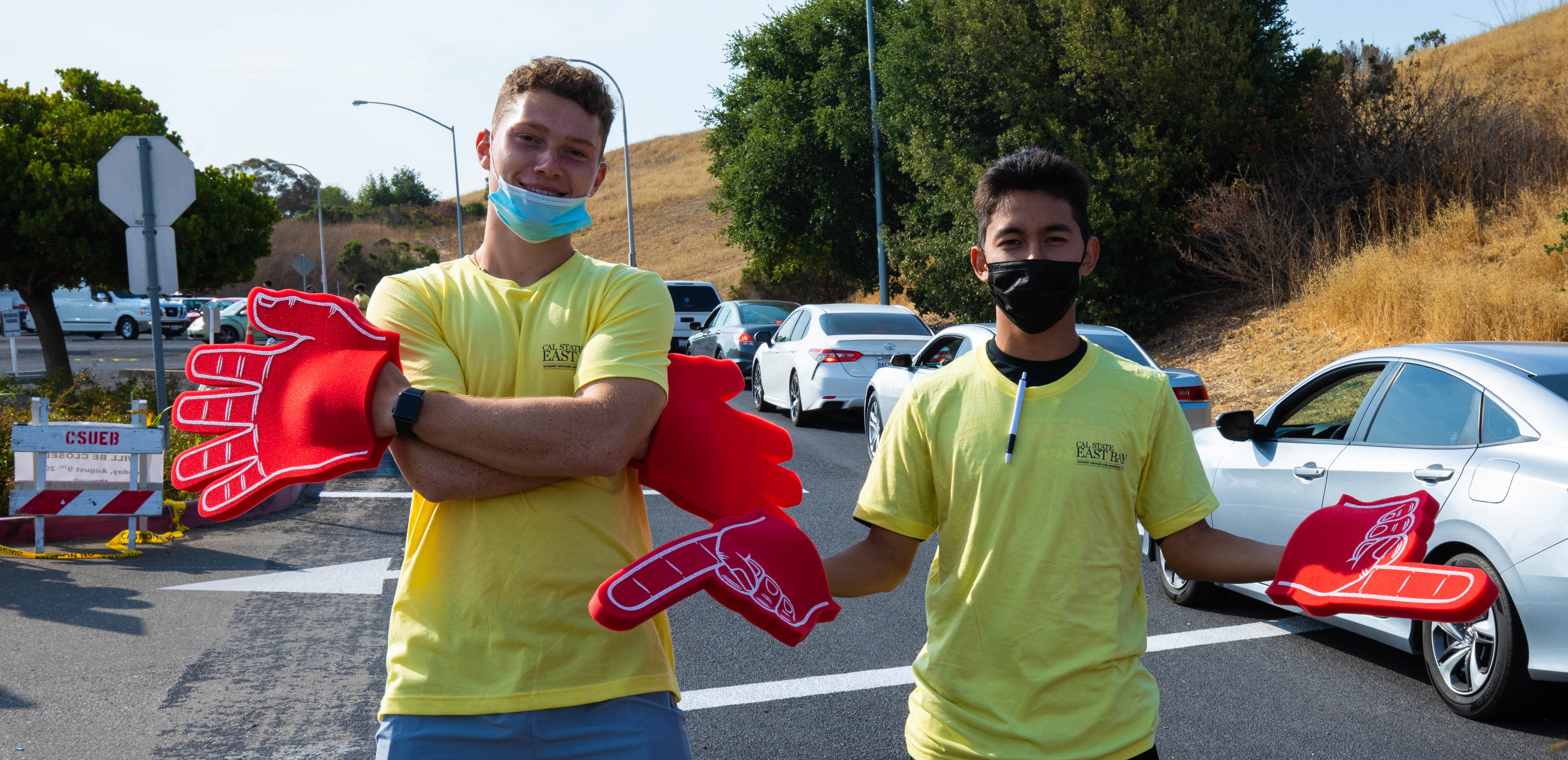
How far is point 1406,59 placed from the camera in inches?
1265

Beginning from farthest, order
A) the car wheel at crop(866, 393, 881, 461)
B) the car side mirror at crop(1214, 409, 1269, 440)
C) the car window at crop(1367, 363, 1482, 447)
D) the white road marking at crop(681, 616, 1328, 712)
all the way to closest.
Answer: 1. the car wheel at crop(866, 393, 881, 461)
2. the car side mirror at crop(1214, 409, 1269, 440)
3. the white road marking at crop(681, 616, 1328, 712)
4. the car window at crop(1367, 363, 1482, 447)

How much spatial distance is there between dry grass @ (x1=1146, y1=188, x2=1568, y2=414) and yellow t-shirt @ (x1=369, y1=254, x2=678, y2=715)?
12.1 meters

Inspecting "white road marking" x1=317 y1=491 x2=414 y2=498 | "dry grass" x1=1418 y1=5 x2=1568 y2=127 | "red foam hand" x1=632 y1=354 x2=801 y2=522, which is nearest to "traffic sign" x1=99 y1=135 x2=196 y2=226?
"white road marking" x1=317 y1=491 x2=414 y2=498

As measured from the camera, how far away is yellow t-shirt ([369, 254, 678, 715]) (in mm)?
1986

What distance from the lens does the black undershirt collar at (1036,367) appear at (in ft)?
7.25

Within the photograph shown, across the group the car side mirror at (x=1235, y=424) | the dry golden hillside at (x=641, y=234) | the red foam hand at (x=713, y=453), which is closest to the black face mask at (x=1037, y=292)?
the red foam hand at (x=713, y=453)

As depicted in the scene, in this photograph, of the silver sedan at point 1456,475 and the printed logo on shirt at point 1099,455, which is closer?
the printed logo on shirt at point 1099,455

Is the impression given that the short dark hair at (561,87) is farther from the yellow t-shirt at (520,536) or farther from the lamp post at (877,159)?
the lamp post at (877,159)

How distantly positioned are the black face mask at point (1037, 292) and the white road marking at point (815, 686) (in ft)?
8.98

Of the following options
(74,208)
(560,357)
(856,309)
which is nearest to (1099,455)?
(560,357)

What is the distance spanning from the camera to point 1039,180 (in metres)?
2.26

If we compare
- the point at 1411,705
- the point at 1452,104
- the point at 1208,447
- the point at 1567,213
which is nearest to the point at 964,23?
the point at 1452,104

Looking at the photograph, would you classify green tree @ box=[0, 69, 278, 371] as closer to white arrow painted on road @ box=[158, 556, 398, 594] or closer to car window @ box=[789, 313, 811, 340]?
car window @ box=[789, 313, 811, 340]

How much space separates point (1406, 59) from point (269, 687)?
35.8 metres
